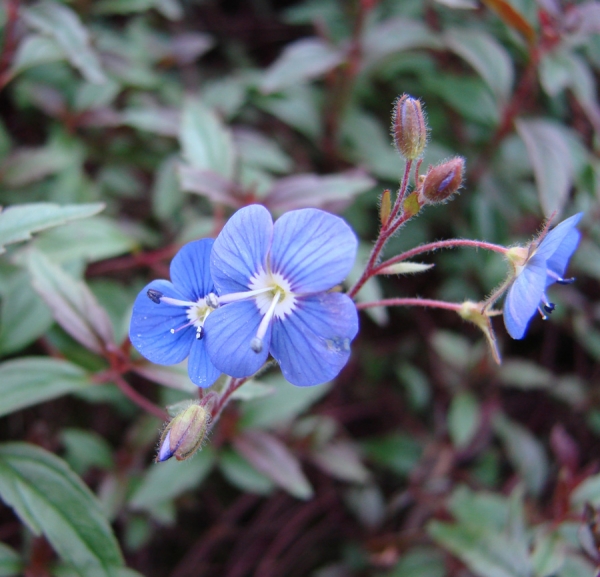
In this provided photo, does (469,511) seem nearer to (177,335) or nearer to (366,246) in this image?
(366,246)

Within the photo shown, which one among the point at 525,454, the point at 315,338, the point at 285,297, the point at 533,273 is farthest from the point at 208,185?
the point at 525,454

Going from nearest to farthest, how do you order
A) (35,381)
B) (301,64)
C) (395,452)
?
(35,381) → (301,64) → (395,452)

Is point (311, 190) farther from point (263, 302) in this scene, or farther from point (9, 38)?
point (9, 38)

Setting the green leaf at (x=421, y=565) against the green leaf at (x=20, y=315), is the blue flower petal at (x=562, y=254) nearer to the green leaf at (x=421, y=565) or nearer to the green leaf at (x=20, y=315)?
the green leaf at (x=421, y=565)

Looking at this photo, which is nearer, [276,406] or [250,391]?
[250,391]

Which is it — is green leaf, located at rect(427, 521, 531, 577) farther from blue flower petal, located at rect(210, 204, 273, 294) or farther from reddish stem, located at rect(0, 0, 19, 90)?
reddish stem, located at rect(0, 0, 19, 90)

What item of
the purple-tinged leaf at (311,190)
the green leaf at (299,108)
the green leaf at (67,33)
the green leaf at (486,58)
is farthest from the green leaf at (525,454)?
the green leaf at (67,33)

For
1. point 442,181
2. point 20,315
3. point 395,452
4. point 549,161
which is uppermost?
point 442,181
